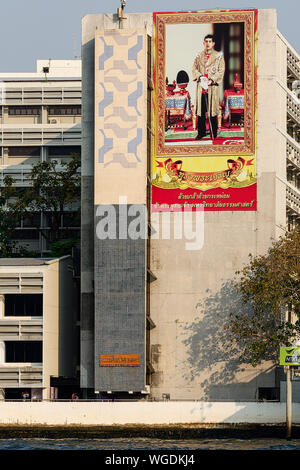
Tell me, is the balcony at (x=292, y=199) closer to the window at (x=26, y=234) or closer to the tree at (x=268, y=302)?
the tree at (x=268, y=302)

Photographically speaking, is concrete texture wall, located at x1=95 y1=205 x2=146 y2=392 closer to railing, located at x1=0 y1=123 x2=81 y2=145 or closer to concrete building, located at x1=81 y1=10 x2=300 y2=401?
concrete building, located at x1=81 y1=10 x2=300 y2=401

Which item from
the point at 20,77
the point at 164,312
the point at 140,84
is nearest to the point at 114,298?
the point at 164,312

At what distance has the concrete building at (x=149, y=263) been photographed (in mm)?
103500

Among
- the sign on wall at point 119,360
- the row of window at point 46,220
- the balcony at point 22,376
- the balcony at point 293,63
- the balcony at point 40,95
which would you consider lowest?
the balcony at point 22,376

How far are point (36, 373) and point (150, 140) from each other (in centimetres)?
2422

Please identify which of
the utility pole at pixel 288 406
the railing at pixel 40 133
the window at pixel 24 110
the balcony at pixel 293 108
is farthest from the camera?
the window at pixel 24 110

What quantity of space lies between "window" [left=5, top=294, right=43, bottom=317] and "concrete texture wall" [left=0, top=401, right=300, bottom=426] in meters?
10.8

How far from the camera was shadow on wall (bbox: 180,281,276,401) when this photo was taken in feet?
346

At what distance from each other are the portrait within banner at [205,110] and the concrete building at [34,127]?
3946 cm

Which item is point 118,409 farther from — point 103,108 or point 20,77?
point 20,77

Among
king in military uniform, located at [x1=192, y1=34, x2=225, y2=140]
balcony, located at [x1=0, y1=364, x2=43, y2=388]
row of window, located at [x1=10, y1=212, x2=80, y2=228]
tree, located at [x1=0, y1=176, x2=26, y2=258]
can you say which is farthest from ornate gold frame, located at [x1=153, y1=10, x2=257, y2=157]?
tree, located at [x1=0, y1=176, x2=26, y2=258]

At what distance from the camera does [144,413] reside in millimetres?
96500

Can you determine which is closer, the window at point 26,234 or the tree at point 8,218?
the tree at point 8,218

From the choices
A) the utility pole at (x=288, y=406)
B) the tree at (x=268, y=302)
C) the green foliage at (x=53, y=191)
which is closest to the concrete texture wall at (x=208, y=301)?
the tree at (x=268, y=302)
